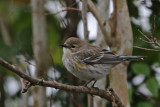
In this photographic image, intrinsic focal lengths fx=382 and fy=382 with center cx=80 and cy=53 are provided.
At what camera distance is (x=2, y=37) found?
7617 millimetres

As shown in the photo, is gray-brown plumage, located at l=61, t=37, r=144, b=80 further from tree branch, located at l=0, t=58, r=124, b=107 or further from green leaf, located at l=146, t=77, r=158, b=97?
tree branch, located at l=0, t=58, r=124, b=107

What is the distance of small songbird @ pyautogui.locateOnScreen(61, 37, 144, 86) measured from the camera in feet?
16.9

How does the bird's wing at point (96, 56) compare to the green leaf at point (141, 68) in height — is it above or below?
above

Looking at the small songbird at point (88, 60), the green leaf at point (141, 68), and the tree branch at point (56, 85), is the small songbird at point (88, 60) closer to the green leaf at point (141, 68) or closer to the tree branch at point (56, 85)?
the green leaf at point (141, 68)

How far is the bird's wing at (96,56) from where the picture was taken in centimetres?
521

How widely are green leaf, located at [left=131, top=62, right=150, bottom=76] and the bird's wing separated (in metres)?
0.50

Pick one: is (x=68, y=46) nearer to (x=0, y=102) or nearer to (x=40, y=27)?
(x=40, y=27)

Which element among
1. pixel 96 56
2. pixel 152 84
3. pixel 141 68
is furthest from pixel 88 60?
pixel 152 84

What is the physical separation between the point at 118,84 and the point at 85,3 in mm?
1268

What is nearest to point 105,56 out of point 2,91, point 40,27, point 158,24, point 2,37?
point 158,24

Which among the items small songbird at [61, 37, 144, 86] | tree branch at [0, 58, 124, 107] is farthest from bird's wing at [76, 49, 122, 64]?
tree branch at [0, 58, 124, 107]

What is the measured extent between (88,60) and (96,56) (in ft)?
0.51

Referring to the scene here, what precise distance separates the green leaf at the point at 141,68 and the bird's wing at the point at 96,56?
19.8 inches

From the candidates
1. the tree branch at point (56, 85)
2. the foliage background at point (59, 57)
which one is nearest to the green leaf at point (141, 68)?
the foliage background at point (59, 57)
